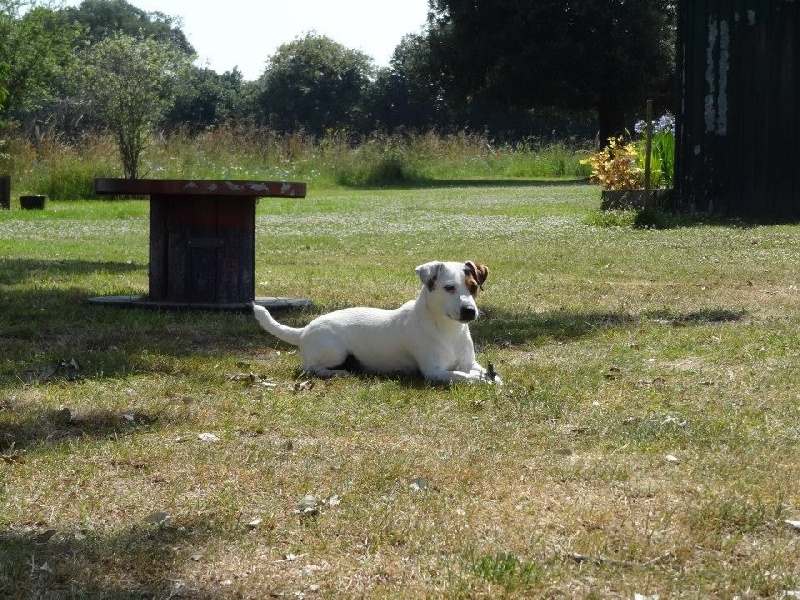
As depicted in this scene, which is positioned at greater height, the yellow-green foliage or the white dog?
the yellow-green foliage

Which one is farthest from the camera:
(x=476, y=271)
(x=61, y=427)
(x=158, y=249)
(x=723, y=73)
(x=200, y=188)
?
(x=723, y=73)

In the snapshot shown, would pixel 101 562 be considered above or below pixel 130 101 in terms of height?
below

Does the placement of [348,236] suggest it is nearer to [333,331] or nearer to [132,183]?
[132,183]

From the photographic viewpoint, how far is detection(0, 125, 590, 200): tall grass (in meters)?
28.0

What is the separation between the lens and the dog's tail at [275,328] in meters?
6.98

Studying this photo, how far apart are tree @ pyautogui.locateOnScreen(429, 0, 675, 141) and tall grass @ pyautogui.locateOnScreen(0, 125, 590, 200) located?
2.84 meters

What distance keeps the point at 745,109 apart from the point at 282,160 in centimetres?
1836

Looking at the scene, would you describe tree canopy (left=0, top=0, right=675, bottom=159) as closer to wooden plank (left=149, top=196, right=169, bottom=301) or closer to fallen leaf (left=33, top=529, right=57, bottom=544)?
wooden plank (left=149, top=196, right=169, bottom=301)

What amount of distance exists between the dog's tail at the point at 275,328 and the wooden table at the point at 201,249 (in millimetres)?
2143

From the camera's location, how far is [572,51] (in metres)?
43.1

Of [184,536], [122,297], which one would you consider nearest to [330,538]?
[184,536]

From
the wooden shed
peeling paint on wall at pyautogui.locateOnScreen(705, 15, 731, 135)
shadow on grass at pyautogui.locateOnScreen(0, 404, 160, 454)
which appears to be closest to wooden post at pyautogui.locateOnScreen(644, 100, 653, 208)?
the wooden shed

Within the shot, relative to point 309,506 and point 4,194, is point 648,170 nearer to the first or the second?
point 4,194

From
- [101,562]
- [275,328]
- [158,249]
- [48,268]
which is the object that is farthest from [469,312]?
[48,268]
